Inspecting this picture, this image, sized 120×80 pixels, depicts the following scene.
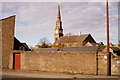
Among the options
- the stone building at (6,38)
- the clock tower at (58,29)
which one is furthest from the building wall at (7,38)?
the clock tower at (58,29)

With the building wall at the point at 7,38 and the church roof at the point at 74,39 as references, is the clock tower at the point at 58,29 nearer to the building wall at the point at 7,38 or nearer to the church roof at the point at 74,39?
the church roof at the point at 74,39

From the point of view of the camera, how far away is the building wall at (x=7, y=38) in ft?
79.3

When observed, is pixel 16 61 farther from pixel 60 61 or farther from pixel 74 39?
pixel 74 39

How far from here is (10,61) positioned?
24156 mm

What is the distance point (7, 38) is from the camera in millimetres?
24594

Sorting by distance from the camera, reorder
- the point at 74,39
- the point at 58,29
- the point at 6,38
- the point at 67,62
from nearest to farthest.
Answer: the point at 67,62 → the point at 6,38 → the point at 74,39 → the point at 58,29

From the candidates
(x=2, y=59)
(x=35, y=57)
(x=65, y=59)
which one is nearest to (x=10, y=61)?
(x=2, y=59)

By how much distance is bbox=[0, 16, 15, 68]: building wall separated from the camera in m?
24.2

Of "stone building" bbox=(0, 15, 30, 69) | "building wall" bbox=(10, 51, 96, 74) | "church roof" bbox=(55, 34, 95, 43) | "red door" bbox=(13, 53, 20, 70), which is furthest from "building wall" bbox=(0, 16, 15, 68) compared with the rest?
"church roof" bbox=(55, 34, 95, 43)

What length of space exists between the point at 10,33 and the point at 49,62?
27.4 feet

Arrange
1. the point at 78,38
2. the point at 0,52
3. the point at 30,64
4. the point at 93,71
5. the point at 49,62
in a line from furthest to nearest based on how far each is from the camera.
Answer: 1. the point at 78,38
2. the point at 0,52
3. the point at 30,64
4. the point at 49,62
5. the point at 93,71

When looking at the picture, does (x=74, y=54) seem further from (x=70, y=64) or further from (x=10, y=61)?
(x=10, y=61)

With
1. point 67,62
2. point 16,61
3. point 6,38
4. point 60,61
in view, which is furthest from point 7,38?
point 67,62

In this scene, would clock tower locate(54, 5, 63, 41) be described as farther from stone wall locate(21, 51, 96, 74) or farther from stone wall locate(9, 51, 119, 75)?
stone wall locate(21, 51, 96, 74)
